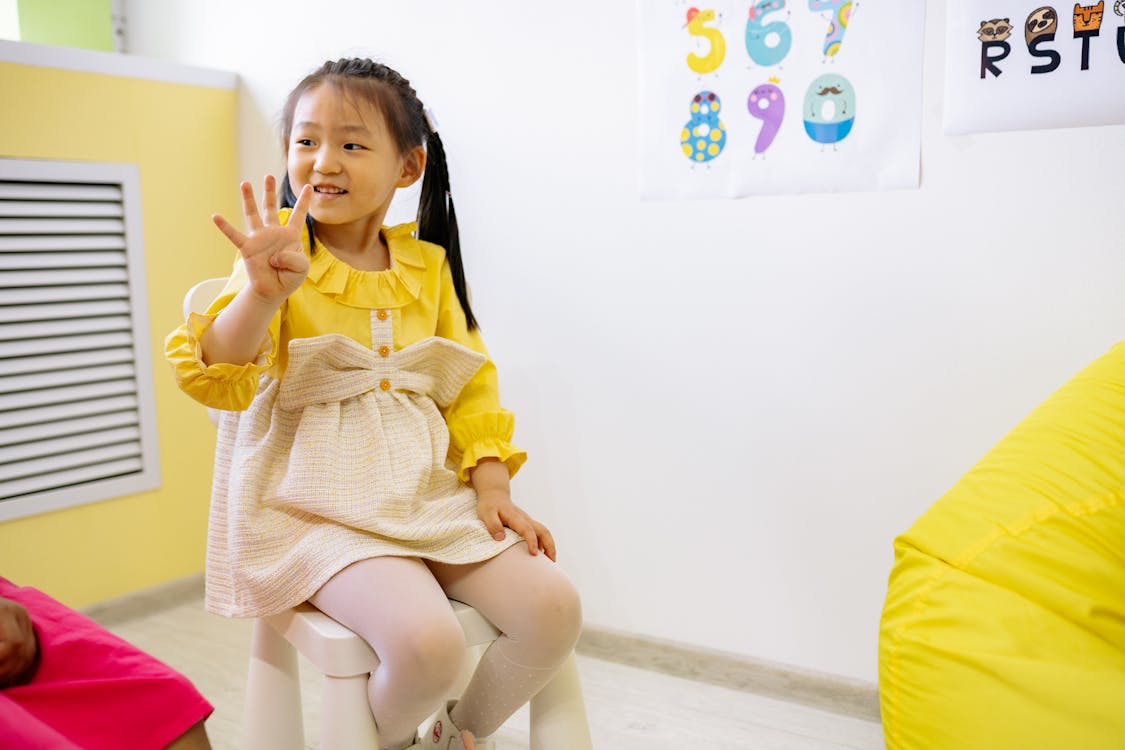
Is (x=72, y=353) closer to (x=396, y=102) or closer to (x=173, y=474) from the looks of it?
(x=173, y=474)

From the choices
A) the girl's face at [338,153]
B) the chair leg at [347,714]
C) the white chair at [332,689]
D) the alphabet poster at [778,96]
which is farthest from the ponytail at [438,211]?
the chair leg at [347,714]

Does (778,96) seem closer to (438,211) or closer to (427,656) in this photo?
(438,211)

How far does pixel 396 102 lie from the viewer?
128 centimetres

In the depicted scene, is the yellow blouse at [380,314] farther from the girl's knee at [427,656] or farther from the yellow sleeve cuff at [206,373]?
the girl's knee at [427,656]

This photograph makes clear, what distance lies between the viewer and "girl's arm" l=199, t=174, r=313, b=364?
3.45 feet

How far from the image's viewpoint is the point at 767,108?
1572mm

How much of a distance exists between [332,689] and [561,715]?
0.93 feet

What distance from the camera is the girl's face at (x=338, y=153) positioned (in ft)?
4.02

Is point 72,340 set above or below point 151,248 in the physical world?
below


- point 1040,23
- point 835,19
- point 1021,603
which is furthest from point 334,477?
point 1040,23

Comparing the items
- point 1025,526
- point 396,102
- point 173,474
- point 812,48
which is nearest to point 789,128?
point 812,48

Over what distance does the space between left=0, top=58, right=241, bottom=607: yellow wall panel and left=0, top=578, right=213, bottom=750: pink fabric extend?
1020mm

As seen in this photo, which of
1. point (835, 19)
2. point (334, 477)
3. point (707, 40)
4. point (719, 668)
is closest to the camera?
point (334, 477)

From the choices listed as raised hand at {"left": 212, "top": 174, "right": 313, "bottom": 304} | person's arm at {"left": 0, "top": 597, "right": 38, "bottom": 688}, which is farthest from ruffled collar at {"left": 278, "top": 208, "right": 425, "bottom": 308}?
person's arm at {"left": 0, "top": 597, "right": 38, "bottom": 688}
